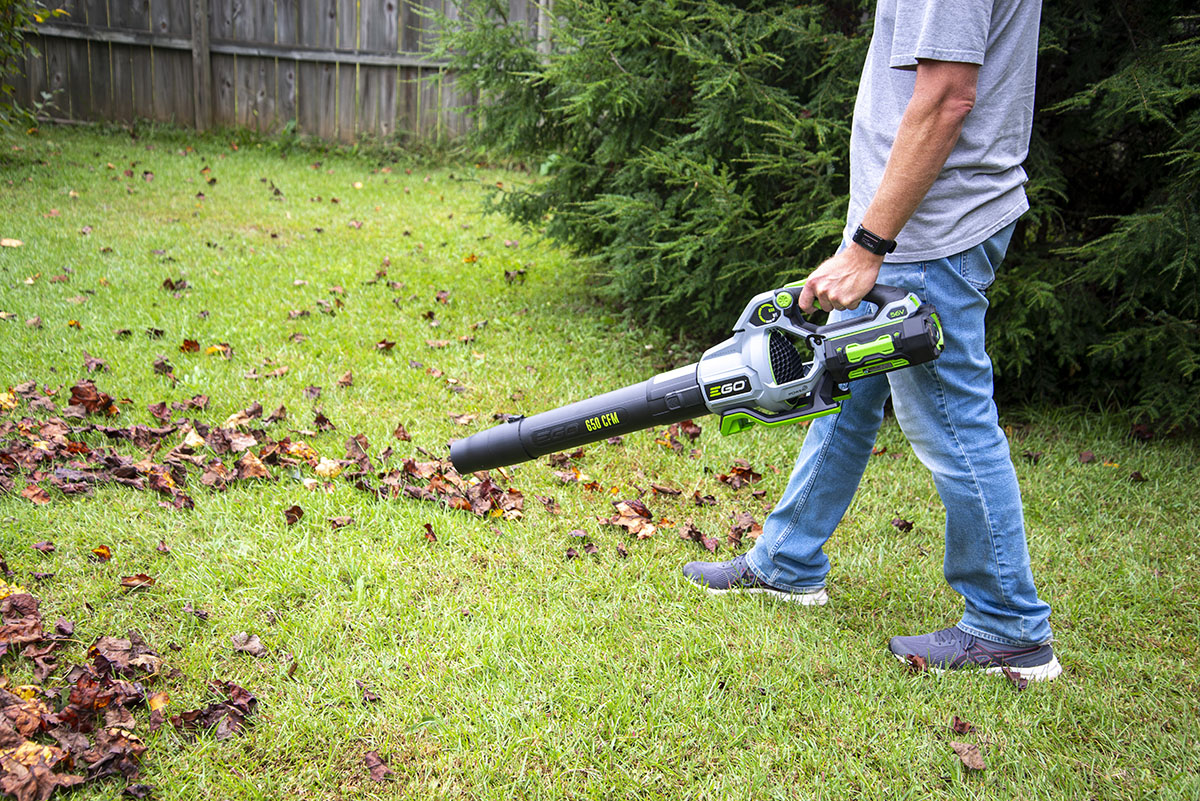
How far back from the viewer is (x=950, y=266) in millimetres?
2275

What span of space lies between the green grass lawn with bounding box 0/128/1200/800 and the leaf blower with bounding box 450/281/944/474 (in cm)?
82

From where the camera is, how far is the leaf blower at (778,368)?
2.16m

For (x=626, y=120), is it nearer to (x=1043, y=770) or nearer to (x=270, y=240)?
(x=270, y=240)

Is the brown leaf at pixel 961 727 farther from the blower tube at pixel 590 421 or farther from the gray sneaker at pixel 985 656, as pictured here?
the blower tube at pixel 590 421

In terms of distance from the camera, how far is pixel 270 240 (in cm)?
723

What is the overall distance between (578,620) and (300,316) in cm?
355

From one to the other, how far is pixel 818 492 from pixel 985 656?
70 centimetres

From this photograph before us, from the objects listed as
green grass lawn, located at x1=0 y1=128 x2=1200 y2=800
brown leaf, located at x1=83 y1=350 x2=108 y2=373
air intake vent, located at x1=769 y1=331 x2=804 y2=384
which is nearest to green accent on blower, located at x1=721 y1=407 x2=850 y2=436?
air intake vent, located at x1=769 y1=331 x2=804 y2=384

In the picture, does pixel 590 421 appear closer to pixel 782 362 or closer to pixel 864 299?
pixel 782 362

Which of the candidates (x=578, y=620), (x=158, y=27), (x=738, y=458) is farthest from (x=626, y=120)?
(x=158, y=27)

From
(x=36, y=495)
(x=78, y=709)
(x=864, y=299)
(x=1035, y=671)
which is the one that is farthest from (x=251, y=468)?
Answer: (x=1035, y=671)

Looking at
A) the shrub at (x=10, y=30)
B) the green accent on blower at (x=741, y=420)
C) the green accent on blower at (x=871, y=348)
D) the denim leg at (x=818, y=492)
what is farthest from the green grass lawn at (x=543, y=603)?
the shrub at (x=10, y=30)

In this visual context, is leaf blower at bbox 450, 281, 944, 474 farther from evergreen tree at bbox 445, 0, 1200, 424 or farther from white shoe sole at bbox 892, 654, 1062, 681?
evergreen tree at bbox 445, 0, 1200, 424

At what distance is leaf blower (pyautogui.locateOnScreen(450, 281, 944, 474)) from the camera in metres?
2.16
